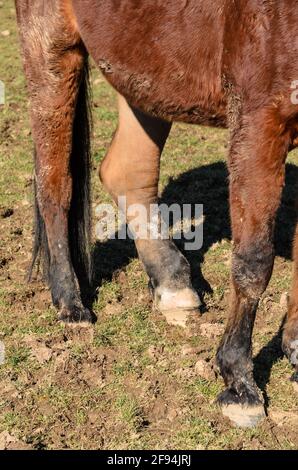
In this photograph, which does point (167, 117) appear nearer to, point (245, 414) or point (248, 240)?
point (248, 240)

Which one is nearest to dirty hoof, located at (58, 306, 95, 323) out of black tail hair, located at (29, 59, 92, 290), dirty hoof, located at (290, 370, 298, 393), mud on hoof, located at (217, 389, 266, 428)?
black tail hair, located at (29, 59, 92, 290)

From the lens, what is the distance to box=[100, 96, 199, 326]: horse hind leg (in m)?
4.71

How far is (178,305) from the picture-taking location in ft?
15.2

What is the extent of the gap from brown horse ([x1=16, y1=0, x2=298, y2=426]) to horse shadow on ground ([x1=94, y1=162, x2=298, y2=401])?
6.1 inches

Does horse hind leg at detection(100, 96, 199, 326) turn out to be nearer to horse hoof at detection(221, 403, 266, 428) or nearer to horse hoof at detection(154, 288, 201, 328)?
horse hoof at detection(154, 288, 201, 328)

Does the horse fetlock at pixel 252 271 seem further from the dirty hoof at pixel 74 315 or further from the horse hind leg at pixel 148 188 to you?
the dirty hoof at pixel 74 315

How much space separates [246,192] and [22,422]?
1.37 meters

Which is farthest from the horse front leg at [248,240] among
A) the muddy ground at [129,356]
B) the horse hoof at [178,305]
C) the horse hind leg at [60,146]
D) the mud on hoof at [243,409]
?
the horse hind leg at [60,146]

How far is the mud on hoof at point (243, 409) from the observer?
12.4ft

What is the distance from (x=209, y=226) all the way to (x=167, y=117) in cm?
154

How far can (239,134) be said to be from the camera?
362 centimetres
